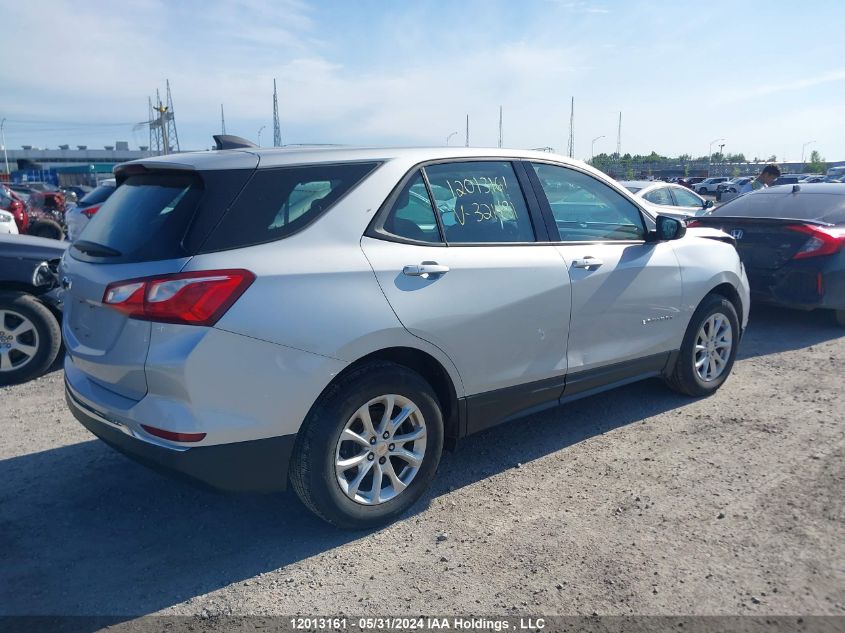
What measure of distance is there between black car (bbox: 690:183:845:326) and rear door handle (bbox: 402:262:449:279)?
5.19 metres

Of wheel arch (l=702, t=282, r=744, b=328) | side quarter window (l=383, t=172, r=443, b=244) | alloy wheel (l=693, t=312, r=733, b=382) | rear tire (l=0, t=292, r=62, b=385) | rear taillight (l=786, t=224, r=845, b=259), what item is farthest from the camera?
rear taillight (l=786, t=224, r=845, b=259)

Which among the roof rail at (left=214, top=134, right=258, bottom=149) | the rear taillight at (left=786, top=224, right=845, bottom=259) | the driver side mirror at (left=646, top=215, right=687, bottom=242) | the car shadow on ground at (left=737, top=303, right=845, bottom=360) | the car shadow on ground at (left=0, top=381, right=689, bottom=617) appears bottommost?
the car shadow on ground at (left=0, top=381, right=689, bottom=617)

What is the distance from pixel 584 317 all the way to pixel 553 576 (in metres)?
1.66

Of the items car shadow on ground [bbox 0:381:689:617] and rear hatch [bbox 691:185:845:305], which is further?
rear hatch [bbox 691:185:845:305]

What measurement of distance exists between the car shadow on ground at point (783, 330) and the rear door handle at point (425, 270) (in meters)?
4.16

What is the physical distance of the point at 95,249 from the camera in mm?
3311

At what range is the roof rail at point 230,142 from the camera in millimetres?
3801

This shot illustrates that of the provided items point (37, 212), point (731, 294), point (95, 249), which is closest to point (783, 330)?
point (731, 294)

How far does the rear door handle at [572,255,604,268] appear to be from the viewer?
13.5 feet

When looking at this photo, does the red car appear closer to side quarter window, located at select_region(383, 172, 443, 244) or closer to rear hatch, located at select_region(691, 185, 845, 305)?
rear hatch, located at select_region(691, 185, 845, 305)

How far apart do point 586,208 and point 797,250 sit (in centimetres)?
383

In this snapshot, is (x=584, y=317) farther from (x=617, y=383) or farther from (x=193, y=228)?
(x=193, y=228)

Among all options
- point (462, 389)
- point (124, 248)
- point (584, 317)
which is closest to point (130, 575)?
point (124, 248)

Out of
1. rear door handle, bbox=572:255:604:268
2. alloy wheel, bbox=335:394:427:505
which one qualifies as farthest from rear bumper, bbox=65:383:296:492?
rear door handle, bbox=572:255:604:268
